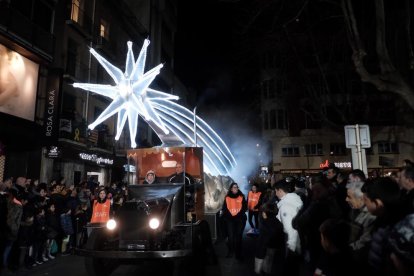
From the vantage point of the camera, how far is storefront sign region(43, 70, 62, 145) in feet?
59.2

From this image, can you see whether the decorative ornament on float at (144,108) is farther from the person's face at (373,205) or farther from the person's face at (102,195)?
the person's face at (373,205)

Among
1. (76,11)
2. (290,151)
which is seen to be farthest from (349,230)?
(290,151)

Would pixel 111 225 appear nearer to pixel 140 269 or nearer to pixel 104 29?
pixel 140 269

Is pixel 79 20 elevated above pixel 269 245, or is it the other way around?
pixel 79 20

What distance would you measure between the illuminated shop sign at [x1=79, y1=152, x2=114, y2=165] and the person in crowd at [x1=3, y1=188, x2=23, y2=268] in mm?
12894

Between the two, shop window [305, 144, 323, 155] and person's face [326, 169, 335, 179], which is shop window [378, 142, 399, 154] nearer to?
shop window [305, 144, 323, 155]

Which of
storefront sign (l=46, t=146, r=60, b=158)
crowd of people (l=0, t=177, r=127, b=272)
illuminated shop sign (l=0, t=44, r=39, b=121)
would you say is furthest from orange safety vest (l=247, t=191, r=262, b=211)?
illuminated shop sign (l=0, t=44, r=39, b=121)

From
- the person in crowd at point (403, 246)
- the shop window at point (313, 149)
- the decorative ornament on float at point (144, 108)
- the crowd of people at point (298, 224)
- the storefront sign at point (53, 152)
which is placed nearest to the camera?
the person in crowd at point (403, 246)

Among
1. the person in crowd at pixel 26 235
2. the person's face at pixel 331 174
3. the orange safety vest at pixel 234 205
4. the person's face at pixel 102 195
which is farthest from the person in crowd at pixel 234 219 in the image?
the person in crowd at pixel 26 235

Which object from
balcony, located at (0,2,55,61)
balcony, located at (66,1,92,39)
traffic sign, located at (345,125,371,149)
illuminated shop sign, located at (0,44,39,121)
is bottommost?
traffic sign, located at (345,125,371,149)

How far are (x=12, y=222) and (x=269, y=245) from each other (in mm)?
6001

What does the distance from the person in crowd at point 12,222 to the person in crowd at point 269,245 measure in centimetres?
574

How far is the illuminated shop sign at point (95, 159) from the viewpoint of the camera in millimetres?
21184

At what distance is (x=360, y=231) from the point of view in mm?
3766
